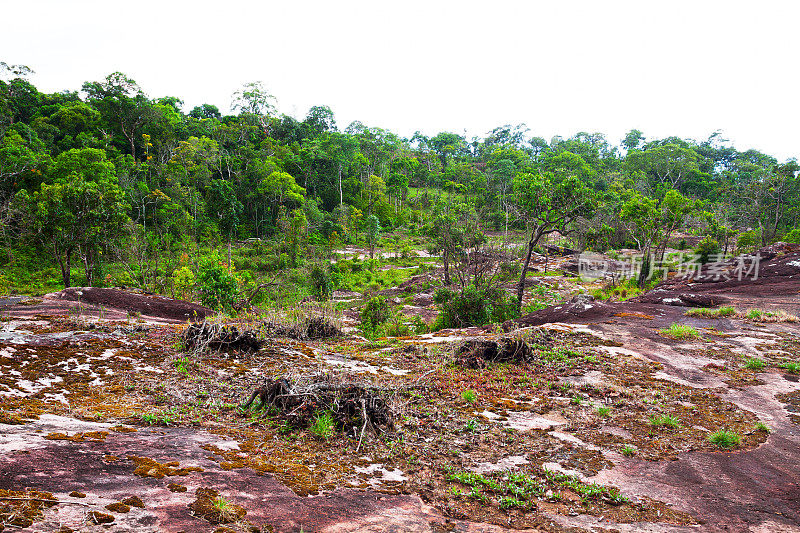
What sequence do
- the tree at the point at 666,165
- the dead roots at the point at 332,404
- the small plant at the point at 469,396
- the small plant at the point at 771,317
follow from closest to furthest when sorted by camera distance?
the dead roots at the point at 332,404 < the small plant at the point at 469,396 < the small plant at the point at 771,317 < the tree at the point at 666,165

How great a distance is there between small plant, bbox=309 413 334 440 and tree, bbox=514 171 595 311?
1466cm

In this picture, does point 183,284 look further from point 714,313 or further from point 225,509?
point 714,313

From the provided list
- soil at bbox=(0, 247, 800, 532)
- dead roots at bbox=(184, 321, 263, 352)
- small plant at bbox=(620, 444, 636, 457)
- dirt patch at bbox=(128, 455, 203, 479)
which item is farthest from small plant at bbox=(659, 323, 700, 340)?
dirt patch at bbox=(128, 455, 203, 479)

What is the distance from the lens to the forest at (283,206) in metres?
20.1

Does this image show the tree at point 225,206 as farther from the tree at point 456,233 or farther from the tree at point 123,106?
the tree at point 456,233

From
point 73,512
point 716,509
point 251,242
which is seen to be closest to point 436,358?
point 716,509

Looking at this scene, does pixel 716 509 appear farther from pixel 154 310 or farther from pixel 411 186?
pixel 411 186

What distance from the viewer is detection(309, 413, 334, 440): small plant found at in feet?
16.7

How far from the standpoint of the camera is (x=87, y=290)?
40.5 feet

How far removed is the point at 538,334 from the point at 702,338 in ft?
16.1

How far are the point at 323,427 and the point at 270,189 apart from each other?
3775 cm

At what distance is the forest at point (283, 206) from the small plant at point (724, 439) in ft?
36.8

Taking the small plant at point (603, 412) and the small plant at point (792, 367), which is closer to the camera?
the small plant at point (603, 412)

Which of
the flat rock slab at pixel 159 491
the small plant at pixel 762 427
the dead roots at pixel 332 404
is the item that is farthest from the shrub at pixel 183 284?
the small plant at pixel 762 427
